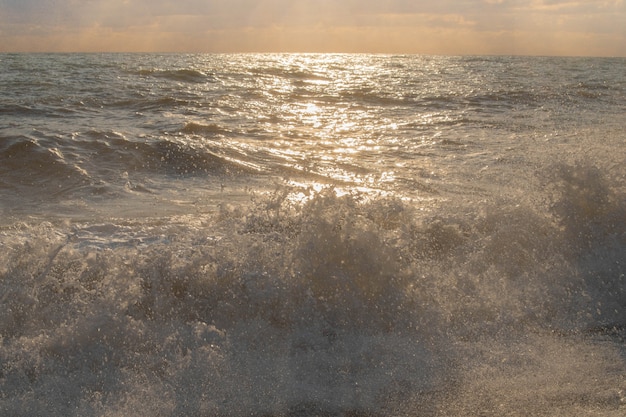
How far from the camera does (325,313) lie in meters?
3.25

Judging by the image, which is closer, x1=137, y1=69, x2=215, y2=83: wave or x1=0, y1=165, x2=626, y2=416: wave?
x1=0, y1=165, x2=626, y2=416: wave

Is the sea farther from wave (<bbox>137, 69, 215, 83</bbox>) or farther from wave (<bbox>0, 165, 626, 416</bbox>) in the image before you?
wave (<bbox>137, 69, 215, 83</bbox>)

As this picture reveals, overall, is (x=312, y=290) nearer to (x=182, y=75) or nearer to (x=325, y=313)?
(x=325, y=313)

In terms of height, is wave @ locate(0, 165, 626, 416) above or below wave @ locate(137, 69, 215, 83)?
below

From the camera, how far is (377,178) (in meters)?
6.64

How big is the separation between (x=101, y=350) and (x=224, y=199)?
3.05m

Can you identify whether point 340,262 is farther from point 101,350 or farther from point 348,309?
point 101,350

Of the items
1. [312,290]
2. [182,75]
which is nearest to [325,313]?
[312,290]

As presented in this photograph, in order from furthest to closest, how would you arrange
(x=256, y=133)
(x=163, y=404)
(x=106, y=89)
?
(x=106, y=89), (x=256, y=133), (x=163, y=404)

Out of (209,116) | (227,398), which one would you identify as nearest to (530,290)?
(227,398)

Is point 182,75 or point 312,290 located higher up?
point 182,75

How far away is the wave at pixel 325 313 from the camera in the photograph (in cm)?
260

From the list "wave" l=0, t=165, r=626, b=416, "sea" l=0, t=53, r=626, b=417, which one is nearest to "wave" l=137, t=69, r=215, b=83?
"sea" l=0, t=53, r=626, b=417

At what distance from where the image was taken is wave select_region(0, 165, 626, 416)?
260cm
